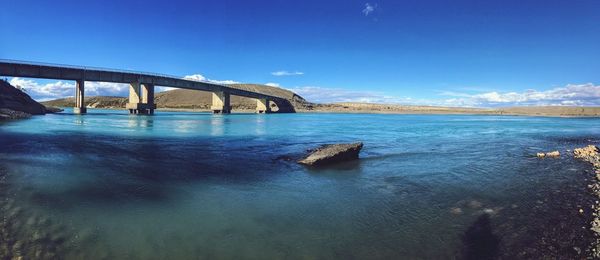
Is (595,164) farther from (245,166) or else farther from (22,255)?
(22,255)

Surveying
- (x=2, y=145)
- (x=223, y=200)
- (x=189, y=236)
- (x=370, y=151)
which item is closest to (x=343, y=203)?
(x=223, y=200)

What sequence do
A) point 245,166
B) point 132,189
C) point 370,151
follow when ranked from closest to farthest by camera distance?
point 132,189 < point 245,166 < point 370,151

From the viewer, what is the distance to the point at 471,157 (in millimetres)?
22125

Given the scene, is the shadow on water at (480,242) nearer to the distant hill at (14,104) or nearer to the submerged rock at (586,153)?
the submerged rock at (586,153)

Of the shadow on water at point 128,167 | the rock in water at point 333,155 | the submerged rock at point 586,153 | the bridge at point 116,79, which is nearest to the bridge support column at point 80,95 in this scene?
the bridge at point 116,79

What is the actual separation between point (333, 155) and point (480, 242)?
10909mm

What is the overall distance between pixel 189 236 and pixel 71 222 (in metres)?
3.04

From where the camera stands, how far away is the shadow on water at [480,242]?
7.24 meters

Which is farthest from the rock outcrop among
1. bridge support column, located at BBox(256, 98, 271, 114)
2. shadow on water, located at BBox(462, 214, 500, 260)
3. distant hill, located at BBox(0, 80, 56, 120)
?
bridge support column, located at BBox(256, 98, 271, 114)

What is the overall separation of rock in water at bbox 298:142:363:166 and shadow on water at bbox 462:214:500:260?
9.26 metres

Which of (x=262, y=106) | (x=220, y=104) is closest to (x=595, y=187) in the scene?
(x=220, y=104)

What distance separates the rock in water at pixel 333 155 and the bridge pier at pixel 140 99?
8818 centimetres

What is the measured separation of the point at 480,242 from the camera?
25.9 feet

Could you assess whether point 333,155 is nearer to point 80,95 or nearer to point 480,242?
point 480,242
